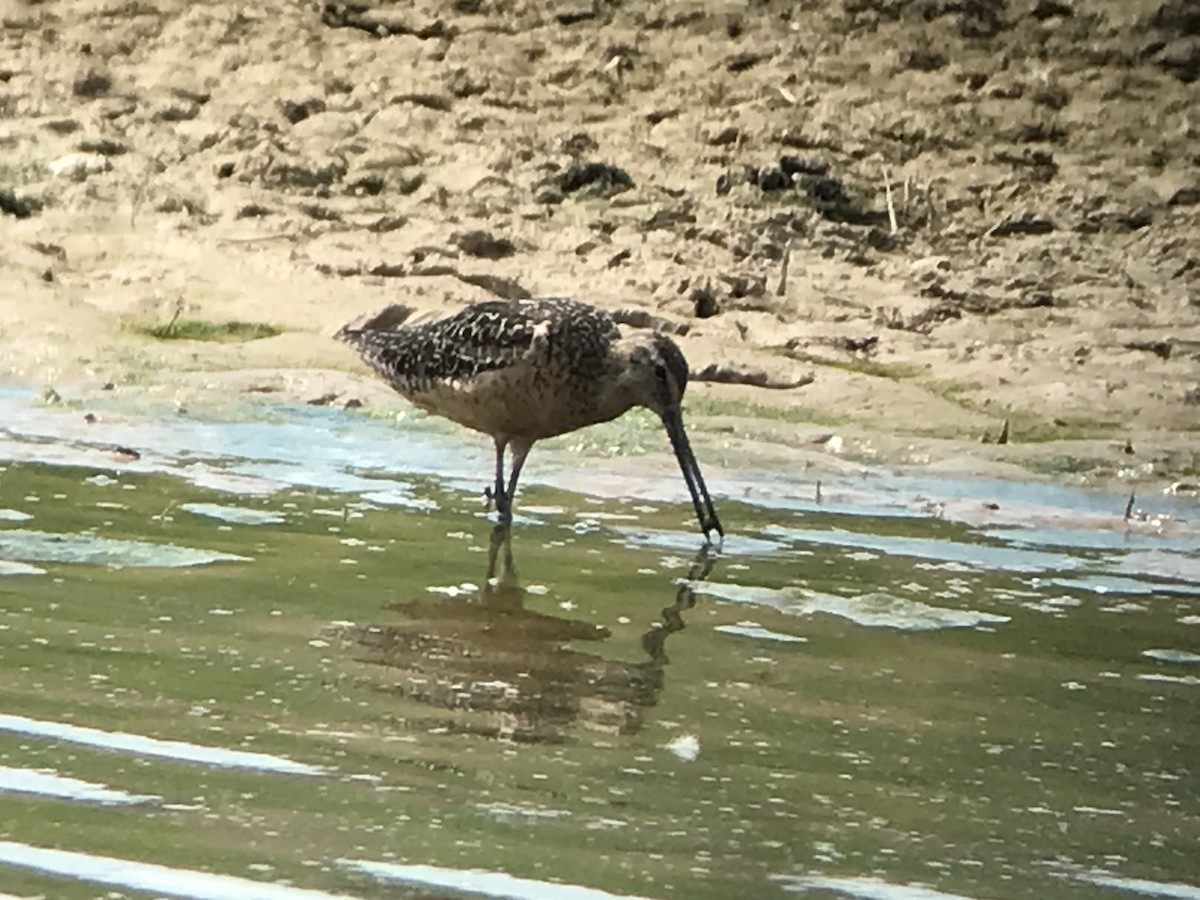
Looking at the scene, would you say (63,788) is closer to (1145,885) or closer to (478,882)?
(478,882)

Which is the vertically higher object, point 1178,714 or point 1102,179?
point 1102,179

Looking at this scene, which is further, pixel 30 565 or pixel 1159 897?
pixel 30 565

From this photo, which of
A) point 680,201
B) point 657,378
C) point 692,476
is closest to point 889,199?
point 680,201

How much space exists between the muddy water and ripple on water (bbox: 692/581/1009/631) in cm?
2

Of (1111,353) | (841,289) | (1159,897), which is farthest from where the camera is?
(841,289)

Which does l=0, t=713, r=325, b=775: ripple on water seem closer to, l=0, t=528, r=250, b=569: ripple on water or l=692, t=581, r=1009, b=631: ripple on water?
l=0, t=528, r=250, b=569: ripple on water

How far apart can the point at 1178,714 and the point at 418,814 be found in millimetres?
1927

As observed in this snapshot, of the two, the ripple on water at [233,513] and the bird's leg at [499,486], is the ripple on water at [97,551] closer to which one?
the ripple on water at [233,513]

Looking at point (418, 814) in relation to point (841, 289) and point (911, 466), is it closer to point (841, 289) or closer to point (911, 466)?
point (911, 466)

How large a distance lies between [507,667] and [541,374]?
8.58ft

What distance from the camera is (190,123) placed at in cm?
1246

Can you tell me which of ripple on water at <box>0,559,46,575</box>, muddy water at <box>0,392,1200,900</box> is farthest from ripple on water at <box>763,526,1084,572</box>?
ripple on water at <box>0,559,46,575</box>

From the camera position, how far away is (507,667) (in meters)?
4.87

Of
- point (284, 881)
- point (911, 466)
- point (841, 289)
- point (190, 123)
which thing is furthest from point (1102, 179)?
point (284, 881)
